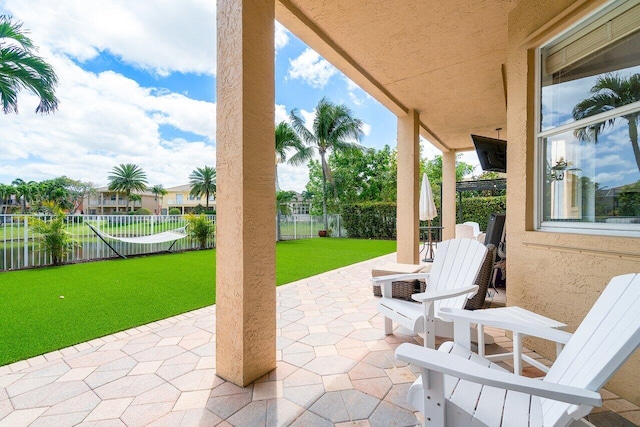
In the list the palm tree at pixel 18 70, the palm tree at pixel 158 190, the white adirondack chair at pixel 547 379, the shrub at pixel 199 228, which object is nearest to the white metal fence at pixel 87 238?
the shrub at pixel 199 228

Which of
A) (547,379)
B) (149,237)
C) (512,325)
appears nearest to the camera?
(547,379)

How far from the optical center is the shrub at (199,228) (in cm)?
926

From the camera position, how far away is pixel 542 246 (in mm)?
2426

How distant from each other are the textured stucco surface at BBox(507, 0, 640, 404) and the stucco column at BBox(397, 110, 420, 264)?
2.62 m

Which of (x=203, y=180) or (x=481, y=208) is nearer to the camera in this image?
(x=481, y=208)

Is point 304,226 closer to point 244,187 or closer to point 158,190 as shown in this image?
point 244,187

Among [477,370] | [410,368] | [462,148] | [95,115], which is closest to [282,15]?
[477,370]

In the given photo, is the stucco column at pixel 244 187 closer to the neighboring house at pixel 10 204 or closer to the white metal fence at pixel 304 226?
the white metal fence at pixel 304 226

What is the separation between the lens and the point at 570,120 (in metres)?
2.37

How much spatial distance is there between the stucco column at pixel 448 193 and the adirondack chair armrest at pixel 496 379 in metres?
8.66

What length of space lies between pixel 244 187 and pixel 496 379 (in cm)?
165

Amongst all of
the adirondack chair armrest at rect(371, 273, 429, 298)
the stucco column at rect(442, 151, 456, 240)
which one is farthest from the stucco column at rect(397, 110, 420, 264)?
the stucco column at rect(442, 151, 456, 240)

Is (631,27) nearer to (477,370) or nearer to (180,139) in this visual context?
(477,370)

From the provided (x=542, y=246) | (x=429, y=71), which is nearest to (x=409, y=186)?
(x=429, y=71)
